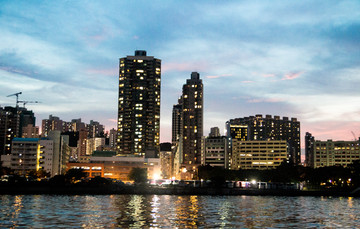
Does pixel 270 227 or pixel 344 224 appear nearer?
pixel 270 227

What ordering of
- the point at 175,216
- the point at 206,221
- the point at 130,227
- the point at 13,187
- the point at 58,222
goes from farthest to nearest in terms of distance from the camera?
the point at 13,187 < the point at 175,216 < the point at 206,221 < the point at 58,222 < the point at 130,227

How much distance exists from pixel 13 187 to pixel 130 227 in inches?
5614

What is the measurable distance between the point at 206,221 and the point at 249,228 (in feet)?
42.6

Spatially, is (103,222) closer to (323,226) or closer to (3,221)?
(3,221)

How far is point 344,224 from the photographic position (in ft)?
294

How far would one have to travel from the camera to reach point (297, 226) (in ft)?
276

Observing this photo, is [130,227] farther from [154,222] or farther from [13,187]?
[13,187]

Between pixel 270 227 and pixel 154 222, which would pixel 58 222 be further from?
pixel 270 227

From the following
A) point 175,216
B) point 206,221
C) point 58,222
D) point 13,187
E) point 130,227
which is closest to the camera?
point 130,227

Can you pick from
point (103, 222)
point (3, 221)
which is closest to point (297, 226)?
point (103, 222)

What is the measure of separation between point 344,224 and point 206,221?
29.2 meters

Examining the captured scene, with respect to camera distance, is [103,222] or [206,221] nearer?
[103,222]

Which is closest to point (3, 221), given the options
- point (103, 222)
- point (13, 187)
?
point (103, 222)

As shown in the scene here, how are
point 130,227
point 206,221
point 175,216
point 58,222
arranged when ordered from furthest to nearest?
point 175,216 < point 206,221 < point 58,222 < point 130,227
